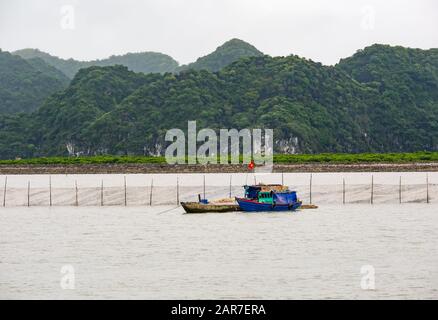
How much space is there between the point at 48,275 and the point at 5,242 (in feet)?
61.6

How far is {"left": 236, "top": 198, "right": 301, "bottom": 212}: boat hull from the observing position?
3398 inches

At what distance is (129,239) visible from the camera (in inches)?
2685

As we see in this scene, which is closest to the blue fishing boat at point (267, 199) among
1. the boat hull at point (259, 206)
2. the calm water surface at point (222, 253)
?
the boat hull at point (259, 206)

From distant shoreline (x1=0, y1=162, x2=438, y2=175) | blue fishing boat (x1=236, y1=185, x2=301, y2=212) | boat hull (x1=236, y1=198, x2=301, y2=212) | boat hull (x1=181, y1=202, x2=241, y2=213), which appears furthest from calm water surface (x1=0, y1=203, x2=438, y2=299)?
distant shoreline (x1=0, y1=162, x2=438, y2=175)

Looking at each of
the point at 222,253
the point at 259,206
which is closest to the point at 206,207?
the point at 259,206

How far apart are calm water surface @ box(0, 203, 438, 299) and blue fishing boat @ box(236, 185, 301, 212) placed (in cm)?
160

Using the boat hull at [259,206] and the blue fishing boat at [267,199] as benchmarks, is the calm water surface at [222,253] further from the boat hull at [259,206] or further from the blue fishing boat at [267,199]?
the blue fishing boat at [267,199]

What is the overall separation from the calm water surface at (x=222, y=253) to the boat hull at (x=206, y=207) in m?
0.82

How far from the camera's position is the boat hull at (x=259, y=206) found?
8631cm

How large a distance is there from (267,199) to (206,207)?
6177 mm

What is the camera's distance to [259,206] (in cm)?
8675

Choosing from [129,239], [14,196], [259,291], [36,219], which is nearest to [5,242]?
[129,239]

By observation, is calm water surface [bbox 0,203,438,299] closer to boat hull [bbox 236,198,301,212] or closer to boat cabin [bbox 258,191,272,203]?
boat hull [bbox 236,198,301,212]
